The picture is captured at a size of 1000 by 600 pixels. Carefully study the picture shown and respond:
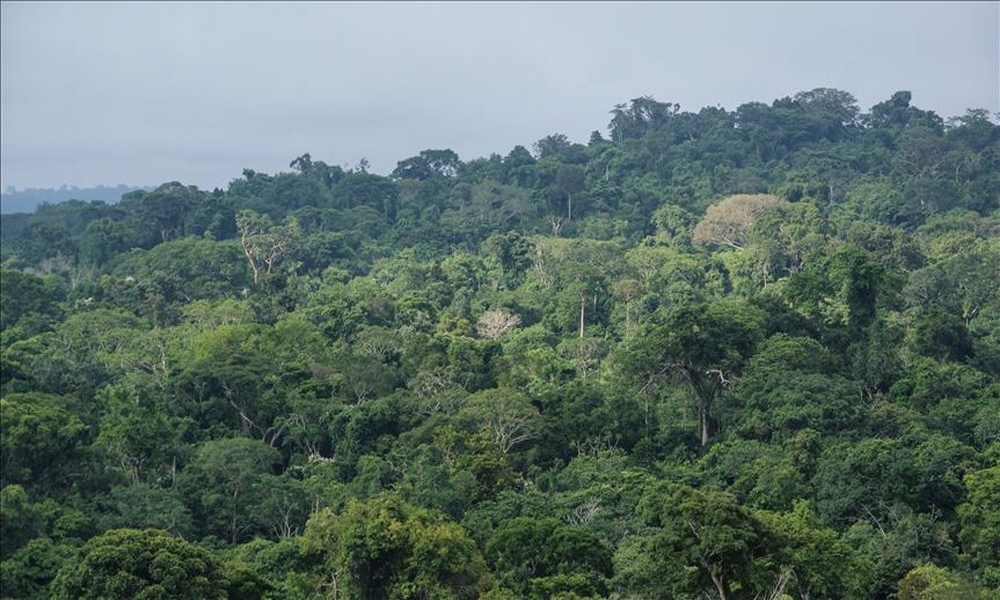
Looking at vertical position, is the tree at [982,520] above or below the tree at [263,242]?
below

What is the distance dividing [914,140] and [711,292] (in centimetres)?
2198

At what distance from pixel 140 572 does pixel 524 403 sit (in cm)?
1415

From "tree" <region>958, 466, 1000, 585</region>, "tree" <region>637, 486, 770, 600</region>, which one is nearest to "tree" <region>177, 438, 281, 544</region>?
"tree" <region>637, 486, 770, 600</region>

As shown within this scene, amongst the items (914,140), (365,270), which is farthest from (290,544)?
(914,140)

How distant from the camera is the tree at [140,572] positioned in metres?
24.8

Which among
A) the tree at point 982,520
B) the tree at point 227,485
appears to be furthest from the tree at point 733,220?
the tree at point 982,520

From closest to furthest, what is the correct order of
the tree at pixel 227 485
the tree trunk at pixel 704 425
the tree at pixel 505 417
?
the tree at pixel 227 485
the tree at pixel 505 417
the tree trunk at pixel 704 425

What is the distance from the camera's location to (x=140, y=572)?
991 inches

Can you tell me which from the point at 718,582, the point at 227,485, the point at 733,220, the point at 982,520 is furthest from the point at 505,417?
the point at 733,220

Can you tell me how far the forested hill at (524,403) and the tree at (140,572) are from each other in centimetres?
6

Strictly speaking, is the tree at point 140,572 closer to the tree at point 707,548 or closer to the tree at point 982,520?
the tree at point 707,548

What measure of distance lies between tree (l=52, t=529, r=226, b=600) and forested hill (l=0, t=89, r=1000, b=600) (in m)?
0.06

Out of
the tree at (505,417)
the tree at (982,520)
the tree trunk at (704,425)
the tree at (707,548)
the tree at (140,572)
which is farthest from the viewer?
the tree trunk at (704,425)

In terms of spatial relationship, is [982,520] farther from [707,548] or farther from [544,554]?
[544,554]
